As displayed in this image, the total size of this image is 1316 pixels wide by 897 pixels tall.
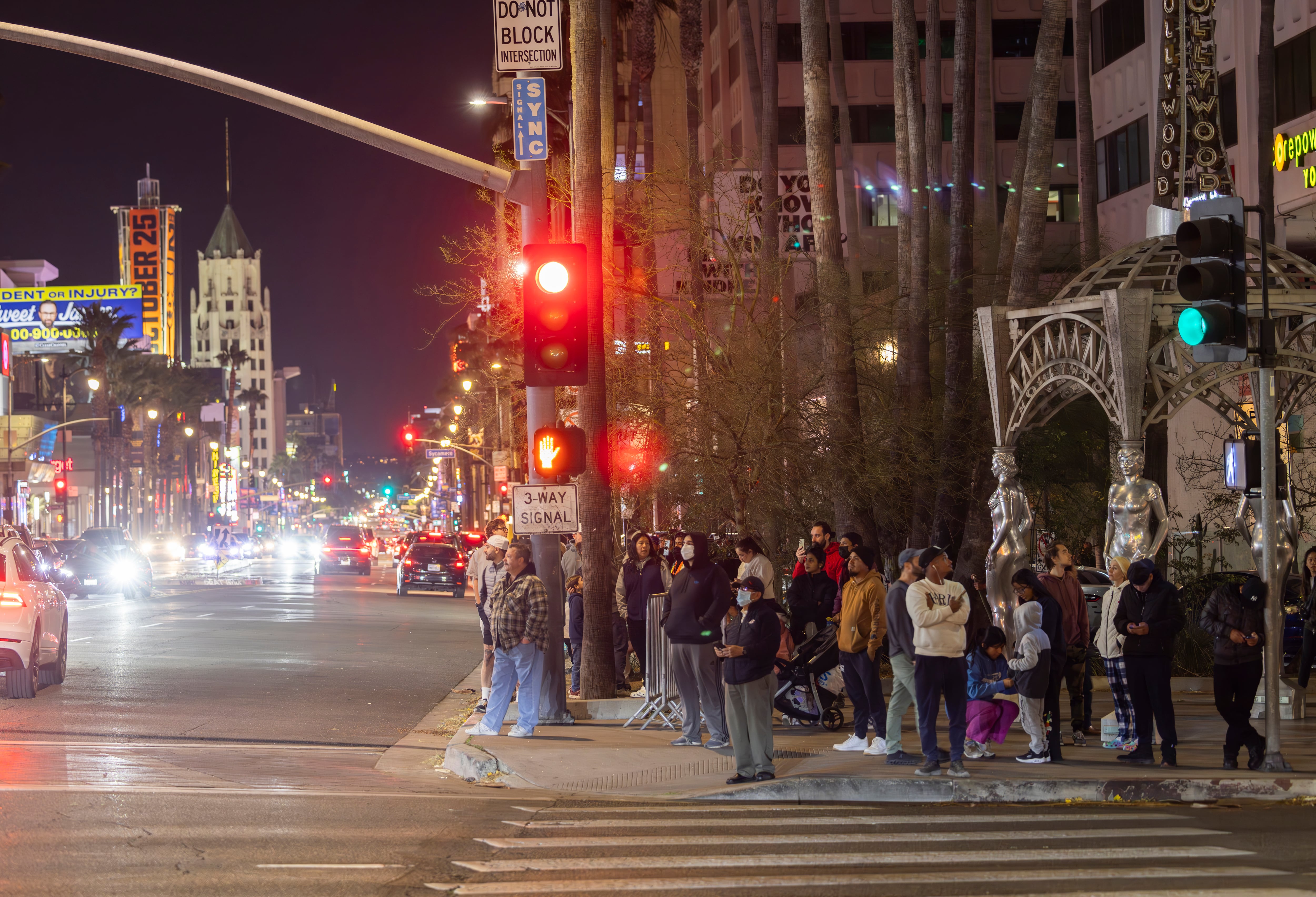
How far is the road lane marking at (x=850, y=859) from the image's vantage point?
27.1 ft

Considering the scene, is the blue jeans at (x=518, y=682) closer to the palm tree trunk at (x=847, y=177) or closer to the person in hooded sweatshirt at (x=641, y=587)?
the person in hooded sweatshirt at (x=641, y=587)

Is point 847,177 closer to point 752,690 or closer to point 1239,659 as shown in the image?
point 1239,659

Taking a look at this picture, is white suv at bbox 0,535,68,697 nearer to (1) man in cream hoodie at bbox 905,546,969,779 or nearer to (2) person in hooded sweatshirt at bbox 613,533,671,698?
(2) person in hooded sweatshirt at bbox 613,533,671,698

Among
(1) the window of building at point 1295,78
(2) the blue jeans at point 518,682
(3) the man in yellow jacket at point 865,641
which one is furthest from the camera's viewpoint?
(1) the window of building at point 1295,78

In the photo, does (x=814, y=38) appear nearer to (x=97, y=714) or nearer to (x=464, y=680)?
(x=464, y=680)

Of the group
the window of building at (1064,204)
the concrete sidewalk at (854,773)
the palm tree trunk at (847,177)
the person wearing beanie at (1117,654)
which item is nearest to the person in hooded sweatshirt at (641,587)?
the concrete sidewalk at (854,773)

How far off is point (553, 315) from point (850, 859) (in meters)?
6.10

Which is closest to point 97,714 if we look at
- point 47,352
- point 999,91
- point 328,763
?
point 328,763

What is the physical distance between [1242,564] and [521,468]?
22088 mm

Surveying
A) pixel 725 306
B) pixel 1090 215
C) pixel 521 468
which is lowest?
pixel 521 468

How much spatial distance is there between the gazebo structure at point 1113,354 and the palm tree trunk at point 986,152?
12.8 meters

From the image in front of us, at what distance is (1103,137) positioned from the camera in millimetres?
40344

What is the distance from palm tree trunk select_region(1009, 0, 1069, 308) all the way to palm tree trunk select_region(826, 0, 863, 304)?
628 centimetres

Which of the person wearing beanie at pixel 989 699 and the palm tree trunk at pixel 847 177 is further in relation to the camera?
the palm tree trunk at pixel 847 177
